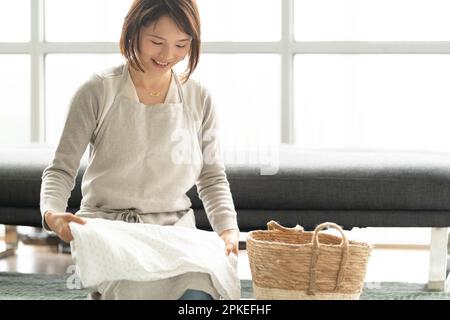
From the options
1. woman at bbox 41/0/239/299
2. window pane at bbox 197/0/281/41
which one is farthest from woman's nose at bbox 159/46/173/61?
window pane at bbox 197/0/281/41

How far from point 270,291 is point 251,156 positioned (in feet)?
4.15

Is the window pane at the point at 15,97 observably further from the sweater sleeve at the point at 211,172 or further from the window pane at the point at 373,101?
the sweater sleeve at the point at 211,172

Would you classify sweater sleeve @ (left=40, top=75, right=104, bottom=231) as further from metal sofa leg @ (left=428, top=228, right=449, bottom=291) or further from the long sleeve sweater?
metal sofa leg @ (left=428, top=228, right=449, bottom=291)

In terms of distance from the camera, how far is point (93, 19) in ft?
14.2

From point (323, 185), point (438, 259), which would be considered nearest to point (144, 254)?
point (323, 185)

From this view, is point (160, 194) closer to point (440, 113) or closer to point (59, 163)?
point (59, 163)

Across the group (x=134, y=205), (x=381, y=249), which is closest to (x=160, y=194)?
(x=134, y=205)

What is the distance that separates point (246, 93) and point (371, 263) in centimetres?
135

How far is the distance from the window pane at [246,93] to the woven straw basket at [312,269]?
2510 millimetres

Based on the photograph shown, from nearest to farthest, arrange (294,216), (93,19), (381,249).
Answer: (294,216)
(381,249)
(93,19)

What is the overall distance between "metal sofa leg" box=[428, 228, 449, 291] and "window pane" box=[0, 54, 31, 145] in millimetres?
2553

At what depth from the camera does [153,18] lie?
1672 mm

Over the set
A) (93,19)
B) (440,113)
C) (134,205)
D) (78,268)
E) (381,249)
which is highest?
(93,19)

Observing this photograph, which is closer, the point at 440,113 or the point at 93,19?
the point at 440,113
